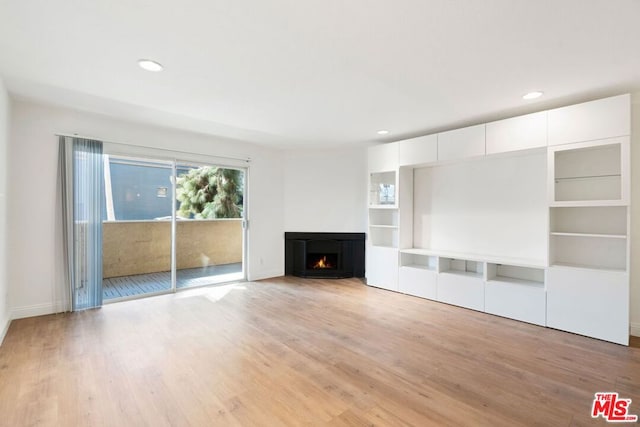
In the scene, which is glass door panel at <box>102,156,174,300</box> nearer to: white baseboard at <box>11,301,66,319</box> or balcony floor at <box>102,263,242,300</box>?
balcony floor at <box>102,263,242,300</box>

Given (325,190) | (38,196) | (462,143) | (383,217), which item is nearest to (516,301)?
(462,143)

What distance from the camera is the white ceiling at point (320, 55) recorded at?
74.0 inches

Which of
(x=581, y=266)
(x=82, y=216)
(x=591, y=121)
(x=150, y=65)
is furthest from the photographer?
(x=82, y=216)

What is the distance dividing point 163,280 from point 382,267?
3682 mm

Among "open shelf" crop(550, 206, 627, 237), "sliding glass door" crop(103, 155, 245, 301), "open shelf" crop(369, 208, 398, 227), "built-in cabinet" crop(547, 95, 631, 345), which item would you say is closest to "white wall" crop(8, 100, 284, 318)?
"sliding glass door" crop(103, 155, 245, 301)

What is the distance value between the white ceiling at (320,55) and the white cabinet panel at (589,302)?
6.24ft

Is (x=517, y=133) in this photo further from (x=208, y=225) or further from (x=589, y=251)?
(x=208, y=225)

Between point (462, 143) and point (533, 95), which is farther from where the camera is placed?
point (462, 143)

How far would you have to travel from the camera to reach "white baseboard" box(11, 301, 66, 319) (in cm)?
358

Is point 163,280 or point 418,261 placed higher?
point 418,261

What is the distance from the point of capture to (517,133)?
362cm

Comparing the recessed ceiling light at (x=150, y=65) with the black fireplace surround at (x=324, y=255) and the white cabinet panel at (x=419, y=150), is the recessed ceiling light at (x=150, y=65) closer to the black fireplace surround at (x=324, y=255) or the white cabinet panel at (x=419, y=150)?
the white cabinet panel at (x=419, y=150)

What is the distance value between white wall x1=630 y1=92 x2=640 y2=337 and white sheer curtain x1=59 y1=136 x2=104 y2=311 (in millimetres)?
6256

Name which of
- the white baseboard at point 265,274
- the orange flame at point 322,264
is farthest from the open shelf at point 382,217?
the white baseboard at point 265,274
